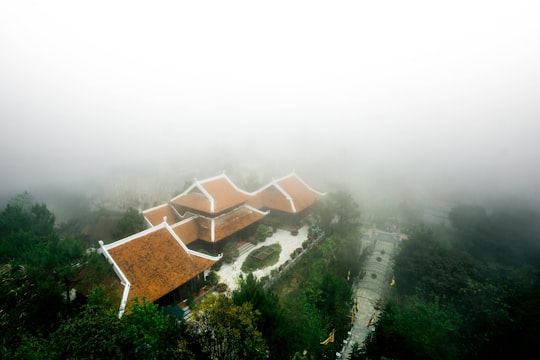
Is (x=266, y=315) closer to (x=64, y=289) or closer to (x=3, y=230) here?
(x=64, y=289)

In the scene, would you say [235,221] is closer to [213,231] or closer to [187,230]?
[213,231]

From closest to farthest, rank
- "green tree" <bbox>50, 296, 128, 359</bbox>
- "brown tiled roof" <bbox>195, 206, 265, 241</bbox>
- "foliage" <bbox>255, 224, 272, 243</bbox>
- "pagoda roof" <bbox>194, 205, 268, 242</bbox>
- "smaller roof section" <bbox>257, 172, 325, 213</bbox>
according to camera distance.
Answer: "green tree" <bbox>50, 296, 128, 359</bbox> → "pagoda roof" <bbox>194, 205, 268, 242</bbox> → "brown tiled roof" <bbox>195, 206, 265, 241</bbox> → "foliage" <bbox>255, 224, 272, 243</bbox> → "smaller roof section" <bbox>257, 172, 325, 213</bbox>

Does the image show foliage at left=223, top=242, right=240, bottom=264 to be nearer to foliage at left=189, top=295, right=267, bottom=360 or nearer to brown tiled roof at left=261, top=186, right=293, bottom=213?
brown tiled roof at left=261, top=186, right=293, bottom=213

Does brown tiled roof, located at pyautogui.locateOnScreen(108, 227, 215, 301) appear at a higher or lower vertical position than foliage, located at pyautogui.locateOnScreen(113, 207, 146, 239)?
higher

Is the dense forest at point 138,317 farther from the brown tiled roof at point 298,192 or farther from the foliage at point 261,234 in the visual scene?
the brown tiled roof at point 298,192

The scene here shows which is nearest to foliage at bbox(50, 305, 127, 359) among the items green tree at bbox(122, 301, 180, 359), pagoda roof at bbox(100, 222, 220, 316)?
green tree at bbox(122, 301, 180, 359)

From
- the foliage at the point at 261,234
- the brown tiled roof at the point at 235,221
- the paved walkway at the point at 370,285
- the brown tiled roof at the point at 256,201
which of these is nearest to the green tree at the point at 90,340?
Result: the paved walkway at the point at 370,285

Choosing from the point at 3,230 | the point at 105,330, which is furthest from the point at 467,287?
the point at 3,230
